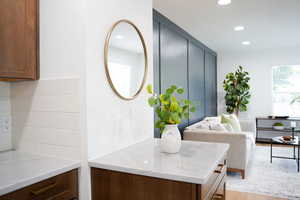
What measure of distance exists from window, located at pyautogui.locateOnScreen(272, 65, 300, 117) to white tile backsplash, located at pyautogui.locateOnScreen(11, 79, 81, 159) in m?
5.99

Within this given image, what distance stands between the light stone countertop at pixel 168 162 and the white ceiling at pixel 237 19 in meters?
1.91

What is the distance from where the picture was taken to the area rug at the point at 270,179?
9.66 feet

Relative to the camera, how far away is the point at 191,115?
4.37 m

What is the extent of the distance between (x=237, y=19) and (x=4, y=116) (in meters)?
3.32

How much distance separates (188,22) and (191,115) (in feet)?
5.63

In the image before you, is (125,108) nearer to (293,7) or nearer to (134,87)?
(134,87)

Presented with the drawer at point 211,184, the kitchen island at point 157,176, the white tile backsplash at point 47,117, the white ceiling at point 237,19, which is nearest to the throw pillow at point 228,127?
the white ceiling at point 237,19

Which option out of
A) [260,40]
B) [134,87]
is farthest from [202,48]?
[134,87]

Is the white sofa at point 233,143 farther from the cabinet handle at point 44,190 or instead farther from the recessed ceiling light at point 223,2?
the cabinet handle at point 44,190

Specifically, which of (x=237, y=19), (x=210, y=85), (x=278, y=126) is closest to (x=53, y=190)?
(x=237, y=19)

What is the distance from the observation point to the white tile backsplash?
1462 millimetres

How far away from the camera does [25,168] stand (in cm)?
127

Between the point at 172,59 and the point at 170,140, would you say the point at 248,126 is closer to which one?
the point at 172,59

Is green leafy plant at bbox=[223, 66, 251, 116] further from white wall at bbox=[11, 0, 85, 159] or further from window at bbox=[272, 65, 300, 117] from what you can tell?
white wall at bbox=[11, 0, 85, 159]
